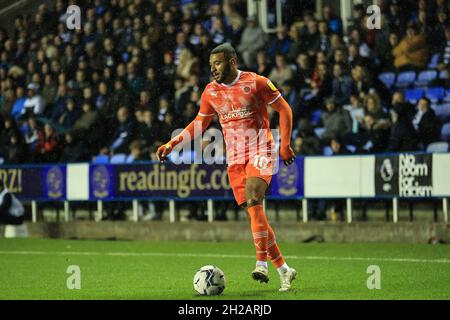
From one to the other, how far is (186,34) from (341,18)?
314 cm

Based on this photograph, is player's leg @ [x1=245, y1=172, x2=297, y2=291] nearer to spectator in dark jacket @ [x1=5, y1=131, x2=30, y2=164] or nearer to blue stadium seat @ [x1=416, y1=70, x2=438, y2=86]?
blue stadium seat @ [x1=416, y1=70, x2=438, y2=86]

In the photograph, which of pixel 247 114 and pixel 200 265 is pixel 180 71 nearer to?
pixel 200 265

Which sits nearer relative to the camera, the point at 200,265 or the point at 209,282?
the point at 209,282

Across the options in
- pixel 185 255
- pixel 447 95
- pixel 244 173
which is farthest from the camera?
pixel 447 95

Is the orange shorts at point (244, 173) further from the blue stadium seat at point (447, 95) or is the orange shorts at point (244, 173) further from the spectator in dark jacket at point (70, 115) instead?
the spectator in dark jacket at point (70, 115)

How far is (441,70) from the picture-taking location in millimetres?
17453

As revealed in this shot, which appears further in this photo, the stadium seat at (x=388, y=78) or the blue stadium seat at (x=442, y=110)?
the stadium seat at (x=388, y=78)

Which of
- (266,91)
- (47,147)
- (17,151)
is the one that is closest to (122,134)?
(47,147)

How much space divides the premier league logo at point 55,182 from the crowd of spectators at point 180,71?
588mm

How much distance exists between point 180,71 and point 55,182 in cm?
328

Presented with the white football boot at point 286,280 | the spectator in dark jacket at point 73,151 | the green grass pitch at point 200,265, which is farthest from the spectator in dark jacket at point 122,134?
the white football boot at point 286,280

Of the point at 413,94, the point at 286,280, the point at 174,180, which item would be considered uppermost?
the point at 413,94

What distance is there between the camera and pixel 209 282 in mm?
9609

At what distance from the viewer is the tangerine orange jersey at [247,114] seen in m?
10.2
